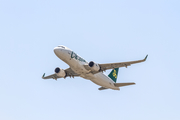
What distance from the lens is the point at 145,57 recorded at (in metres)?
43.4

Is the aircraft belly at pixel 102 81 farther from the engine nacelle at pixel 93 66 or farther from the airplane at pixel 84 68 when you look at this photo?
the engine nacelle at pixel 93 66

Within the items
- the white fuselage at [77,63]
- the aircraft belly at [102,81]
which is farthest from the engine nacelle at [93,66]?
the aircraft belly at [102,81]

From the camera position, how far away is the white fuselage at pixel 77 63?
149 feet

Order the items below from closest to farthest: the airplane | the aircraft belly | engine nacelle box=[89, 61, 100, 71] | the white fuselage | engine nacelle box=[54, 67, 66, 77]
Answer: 1. the white fuselage
2. the airplane
3. engine nacelle box=[89, 61, 100, 71]
4. engine nacelle box=[54, 67, 66, 77]
5. the aircraft belly

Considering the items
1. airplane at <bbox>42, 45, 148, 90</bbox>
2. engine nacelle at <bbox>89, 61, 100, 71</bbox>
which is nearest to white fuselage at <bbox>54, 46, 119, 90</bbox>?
airplane at <bbox>42, 45, 148, 90</bbox>

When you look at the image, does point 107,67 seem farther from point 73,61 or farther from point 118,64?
point 73,61

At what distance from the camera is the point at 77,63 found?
46.9 metres

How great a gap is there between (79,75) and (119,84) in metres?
8.80

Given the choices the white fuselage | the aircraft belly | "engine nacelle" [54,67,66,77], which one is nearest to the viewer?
the white fuselage

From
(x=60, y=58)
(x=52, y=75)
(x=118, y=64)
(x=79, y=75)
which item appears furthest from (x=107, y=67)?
(x=52, y=75)

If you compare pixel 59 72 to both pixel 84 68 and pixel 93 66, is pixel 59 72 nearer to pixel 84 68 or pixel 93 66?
pixel 84 68

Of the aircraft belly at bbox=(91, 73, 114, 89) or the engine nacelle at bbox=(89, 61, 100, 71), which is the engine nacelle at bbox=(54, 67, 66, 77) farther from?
the engine nacelle at bbox=(89, 61, 100, 71)

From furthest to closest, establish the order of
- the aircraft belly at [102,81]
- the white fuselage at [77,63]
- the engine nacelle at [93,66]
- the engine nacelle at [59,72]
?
the aircraft belly at [102,81], the engine nacelle at [59,72], the engine nacelle at [93,66], the white fuselage at [77,63]

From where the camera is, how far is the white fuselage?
45312 mm
